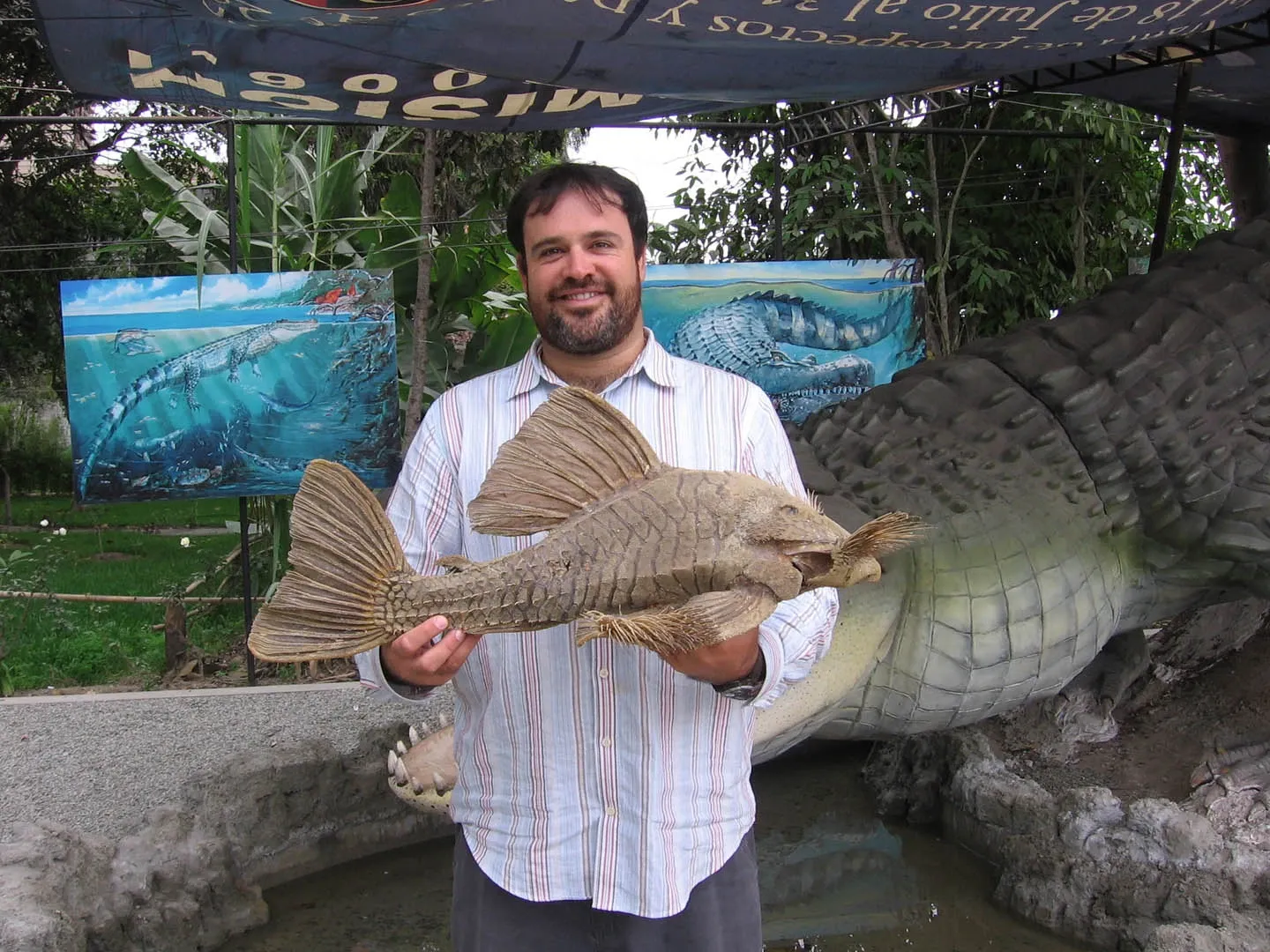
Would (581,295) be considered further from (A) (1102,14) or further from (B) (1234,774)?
(B) (1234,774)

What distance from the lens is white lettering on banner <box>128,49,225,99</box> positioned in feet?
7.61

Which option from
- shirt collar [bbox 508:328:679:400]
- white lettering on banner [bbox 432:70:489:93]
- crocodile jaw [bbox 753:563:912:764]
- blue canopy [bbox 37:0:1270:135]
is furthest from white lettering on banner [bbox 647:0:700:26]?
crocodile jaw [bbox 753:563:912:764]

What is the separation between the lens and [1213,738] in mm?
3092

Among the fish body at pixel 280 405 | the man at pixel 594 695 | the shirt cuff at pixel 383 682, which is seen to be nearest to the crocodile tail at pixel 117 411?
the fish body at pixel 280 405

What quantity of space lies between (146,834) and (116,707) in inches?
60.4

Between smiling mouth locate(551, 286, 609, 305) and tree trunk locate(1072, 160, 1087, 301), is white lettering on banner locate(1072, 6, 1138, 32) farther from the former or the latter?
tree trunk locate(1072, 160, 1087, 301)

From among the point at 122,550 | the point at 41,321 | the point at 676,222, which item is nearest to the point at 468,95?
the point at 676,222

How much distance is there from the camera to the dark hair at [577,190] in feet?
4.43

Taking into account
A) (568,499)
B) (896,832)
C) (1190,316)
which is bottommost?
(896,832)

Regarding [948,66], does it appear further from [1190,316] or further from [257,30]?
[257,30]

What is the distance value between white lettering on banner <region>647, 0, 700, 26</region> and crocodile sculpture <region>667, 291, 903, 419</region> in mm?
1699

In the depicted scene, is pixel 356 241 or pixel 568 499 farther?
pixel 356 241

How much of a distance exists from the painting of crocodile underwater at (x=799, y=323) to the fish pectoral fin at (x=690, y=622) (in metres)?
2.93

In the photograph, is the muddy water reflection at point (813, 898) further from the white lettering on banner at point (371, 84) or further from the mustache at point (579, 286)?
the white lettering on banner at point (371, 84)
